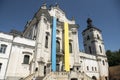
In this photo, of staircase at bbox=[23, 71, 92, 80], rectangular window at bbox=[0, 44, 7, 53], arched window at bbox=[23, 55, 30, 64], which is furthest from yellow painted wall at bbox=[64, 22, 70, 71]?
rectangular window at bbox=[0, 44, 7, 53]

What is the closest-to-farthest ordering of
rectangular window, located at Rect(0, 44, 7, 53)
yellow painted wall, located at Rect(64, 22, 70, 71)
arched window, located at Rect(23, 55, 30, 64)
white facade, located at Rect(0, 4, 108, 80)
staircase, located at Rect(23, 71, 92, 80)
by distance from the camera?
staircase, located at Rect(23, 71, 92, 80) < rectangular window, located at Rect(0, 44, 7, 53) < white facade, located at Rect(0, 4, 108, 80) < arched window, located at Rect(23, 55, 30, 64) < yellow painted wall, located at Rect(64, 22, 70, 71)

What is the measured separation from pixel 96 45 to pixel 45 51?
61.2 feet

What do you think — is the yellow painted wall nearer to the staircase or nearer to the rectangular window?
the staircase

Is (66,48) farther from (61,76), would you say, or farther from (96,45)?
(96,45)

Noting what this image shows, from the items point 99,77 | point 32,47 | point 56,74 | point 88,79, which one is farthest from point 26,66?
point 99,77

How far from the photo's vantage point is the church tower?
108 feet

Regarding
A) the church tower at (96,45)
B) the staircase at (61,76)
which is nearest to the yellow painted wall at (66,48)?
the staircase at (61,76)

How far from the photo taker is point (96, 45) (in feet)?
116

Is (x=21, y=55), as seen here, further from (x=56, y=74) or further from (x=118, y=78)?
(x=118, y=78)

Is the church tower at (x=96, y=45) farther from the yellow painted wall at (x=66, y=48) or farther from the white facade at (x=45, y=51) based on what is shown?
the yellow painted wall at (x=66, y=48)

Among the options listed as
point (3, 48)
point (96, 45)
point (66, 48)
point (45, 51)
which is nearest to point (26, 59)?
point (45, 51)

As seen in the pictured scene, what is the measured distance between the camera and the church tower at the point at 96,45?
32947 millimetres

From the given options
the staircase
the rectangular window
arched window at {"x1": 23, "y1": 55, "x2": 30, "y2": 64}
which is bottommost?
the staircase

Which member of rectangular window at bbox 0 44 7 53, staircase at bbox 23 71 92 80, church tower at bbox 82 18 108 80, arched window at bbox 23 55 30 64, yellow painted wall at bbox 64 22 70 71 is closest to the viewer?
Result: staircase at bbox 23 71 92 80
